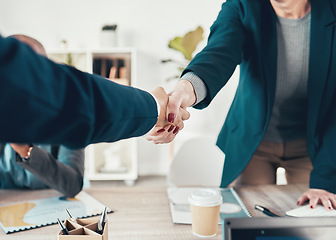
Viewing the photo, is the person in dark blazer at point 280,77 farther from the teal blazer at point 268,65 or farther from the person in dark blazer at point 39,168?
the person in dark blazer at point 39,168

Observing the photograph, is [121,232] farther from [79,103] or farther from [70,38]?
[70,38]

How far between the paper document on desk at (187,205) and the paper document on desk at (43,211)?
247mm

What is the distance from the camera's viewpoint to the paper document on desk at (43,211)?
1.01m

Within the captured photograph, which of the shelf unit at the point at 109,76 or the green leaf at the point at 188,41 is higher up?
the green leaf at the point at 188,41

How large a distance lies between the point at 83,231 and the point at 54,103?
40 centimetres

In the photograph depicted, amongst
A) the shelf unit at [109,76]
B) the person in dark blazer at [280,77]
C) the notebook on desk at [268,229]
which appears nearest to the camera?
the notebook on desk at [268,229]

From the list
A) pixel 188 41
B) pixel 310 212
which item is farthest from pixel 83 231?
pixel 188 41

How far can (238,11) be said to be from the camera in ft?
4.55

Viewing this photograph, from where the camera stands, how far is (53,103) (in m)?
0.49

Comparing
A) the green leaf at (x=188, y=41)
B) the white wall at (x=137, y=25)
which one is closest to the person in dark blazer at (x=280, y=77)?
the green leaf at (x=188, y=41)

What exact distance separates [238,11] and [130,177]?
2.91m

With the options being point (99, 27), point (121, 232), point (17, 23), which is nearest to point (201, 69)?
point (121, 232)

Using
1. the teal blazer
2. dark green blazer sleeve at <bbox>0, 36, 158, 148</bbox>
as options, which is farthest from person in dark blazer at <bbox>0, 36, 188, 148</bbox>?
the teal blazer

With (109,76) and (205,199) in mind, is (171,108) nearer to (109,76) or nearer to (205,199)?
(205,199)
